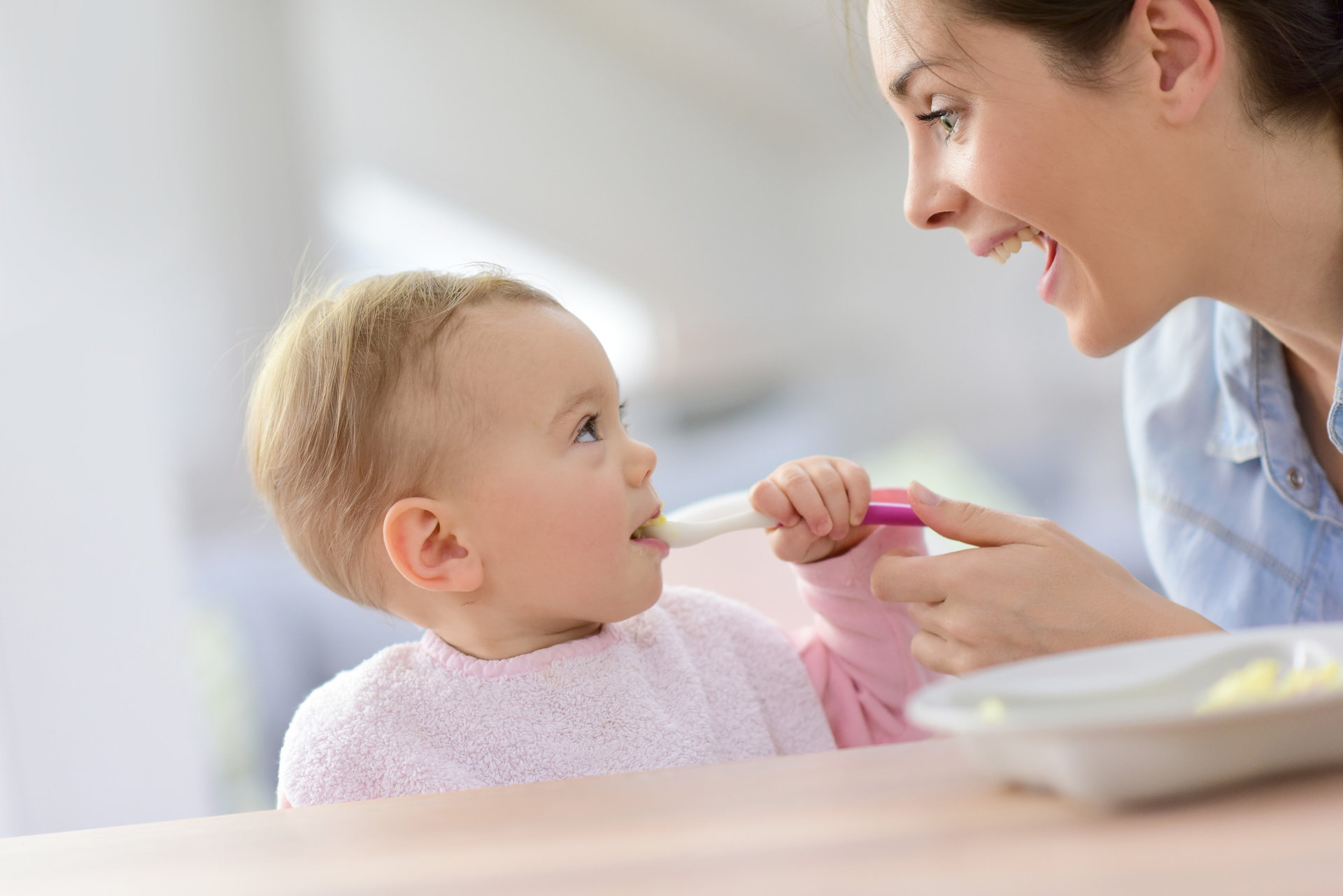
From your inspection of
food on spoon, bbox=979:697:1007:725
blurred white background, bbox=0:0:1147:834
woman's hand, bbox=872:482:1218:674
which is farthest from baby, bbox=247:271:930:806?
blurred white background, bbox=0:0:1147:834

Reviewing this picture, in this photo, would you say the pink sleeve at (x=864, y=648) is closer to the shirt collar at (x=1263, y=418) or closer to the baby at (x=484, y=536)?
the baby at (x=484, y=536)

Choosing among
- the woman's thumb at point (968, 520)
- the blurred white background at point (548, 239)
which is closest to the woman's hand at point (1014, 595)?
the woman's thumb at point (968, 520)

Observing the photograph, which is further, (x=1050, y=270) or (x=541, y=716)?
(x=1050, y=270)

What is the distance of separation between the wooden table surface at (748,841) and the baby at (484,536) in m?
0.35

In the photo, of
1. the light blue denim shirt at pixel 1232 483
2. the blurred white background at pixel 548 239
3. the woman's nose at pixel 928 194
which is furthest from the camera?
the blurred white background at pixel 548 239

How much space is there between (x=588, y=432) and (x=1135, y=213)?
560mm

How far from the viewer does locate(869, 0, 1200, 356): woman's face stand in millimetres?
1031

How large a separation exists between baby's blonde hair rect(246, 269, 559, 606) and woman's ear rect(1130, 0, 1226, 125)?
1.97 feet

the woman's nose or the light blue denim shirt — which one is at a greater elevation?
the woman's nose

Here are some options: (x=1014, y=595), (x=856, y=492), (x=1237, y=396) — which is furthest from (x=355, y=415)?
(x=1237, y=396)

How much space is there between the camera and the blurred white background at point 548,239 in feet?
8.08

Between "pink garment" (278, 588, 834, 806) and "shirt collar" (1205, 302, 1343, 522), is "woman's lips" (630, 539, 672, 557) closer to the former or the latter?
"pink garment" (278, 588, 834, 806)

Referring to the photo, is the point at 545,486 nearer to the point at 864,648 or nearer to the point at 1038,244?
the point at 864,648

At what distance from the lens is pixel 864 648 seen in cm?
112
